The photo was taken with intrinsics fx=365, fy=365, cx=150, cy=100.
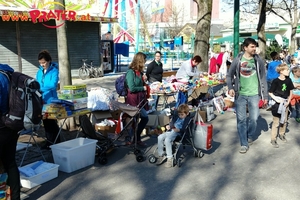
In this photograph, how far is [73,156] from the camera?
5.54 metres

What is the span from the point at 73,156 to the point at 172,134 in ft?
5.19

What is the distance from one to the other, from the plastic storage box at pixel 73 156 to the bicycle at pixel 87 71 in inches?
554

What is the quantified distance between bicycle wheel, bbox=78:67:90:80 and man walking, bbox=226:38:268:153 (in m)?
14.1

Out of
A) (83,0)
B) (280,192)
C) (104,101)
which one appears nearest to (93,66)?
(83,0)

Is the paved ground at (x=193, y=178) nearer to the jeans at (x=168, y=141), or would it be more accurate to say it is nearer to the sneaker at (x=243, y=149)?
the sneaker at (x=243, y=149)

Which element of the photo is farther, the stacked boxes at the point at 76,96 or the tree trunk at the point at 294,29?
the tree trunk at the point at 294,29

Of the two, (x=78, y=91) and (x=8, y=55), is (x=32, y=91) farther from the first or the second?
(x=8, y=55)

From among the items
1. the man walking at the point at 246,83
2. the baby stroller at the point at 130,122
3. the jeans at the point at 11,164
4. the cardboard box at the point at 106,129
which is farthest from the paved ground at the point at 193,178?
the cardboard box at the point at 106,129

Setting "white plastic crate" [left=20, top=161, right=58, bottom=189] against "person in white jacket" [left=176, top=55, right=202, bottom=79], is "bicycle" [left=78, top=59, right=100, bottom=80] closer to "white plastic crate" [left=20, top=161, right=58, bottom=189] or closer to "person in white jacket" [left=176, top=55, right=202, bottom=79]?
"person in white jacket" [left=176, top=55, right=202, bottom=79]

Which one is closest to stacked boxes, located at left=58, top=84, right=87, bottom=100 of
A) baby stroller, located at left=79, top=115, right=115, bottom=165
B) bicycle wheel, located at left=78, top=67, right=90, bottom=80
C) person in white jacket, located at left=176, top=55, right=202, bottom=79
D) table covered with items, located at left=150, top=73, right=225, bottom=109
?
baby stroller, located at left=79, top=115, right=115, bottom=165

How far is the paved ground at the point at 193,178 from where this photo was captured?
185 inches

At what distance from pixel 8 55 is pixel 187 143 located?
47.0ft

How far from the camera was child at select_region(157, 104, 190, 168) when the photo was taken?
5.74 meters

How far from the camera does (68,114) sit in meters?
6.00
